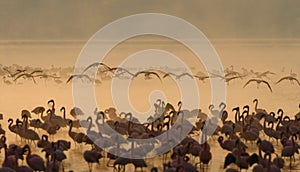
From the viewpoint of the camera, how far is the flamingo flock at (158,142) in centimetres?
401

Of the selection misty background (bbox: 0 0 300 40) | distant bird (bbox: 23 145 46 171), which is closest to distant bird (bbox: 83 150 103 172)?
distant bird (bbox: 23 145 46 171)

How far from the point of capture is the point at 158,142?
445 centimetres

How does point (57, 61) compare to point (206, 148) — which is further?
point (57, 61)

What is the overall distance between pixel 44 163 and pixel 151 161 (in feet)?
2.39

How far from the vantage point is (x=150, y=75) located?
288 inches

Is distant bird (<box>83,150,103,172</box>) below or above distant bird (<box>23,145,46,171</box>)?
above

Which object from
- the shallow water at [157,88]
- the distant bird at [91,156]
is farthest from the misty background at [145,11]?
the distant bird at [91,156]

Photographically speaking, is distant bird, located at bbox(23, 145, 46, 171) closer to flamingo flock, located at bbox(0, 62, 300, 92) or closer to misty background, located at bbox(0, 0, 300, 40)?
flamingo flock, located at bbox(0, 62, 300, 92)

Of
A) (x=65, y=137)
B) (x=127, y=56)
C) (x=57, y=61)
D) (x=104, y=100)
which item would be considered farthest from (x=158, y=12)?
(x=65, y=137)

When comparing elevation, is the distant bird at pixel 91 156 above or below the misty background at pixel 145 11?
below

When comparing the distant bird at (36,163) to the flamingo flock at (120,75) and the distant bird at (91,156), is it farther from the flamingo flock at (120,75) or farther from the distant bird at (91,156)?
the flamingo flock at (120,75)

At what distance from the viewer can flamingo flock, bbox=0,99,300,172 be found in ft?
13.2

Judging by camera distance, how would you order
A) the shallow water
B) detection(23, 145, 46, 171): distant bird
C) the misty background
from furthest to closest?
the misty background < the shallow water < detection(23, 145, 46, 171): distant bird

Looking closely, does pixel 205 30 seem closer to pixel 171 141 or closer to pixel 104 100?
Result: pixel 104 100
